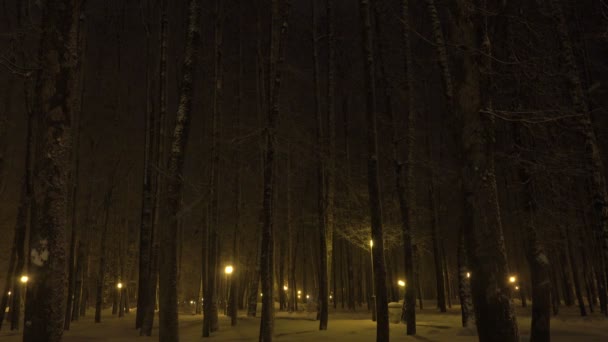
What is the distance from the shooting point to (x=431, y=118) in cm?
2892

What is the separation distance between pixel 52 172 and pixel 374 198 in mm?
7079

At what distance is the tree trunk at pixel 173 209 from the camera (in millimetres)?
9922

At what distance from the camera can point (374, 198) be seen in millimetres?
11414

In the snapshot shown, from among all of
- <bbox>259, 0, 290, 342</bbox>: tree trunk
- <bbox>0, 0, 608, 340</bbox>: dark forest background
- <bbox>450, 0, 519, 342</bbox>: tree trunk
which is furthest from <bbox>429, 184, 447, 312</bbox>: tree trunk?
<bbox>450, 0, 519, 342</bbox>: tree trunk

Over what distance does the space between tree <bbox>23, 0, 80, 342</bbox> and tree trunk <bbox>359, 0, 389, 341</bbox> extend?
21.6 feet

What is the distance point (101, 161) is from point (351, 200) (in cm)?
1461

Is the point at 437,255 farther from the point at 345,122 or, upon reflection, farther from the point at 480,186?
the point at 480,186

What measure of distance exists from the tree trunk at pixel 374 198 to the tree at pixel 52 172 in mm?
6575

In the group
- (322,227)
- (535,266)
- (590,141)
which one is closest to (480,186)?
(535,266)

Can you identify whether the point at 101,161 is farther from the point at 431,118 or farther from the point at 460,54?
the point at 460,54

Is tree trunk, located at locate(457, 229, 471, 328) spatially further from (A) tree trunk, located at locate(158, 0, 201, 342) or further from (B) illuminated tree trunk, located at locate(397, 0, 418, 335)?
(A) tree trunk, located at locate(158, 0, 201, 342)

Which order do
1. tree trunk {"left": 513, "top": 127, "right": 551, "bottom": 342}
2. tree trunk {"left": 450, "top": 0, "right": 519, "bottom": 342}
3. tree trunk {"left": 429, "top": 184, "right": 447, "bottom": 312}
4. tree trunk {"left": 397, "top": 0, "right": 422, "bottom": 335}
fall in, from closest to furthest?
1. tree trunk {"left": 450, "top": 0, "right": 519, "bottom": 342}
2. tree trunk {"left": 513, "top": 127, "right": 551, "bottom": 342}
3. tree trunk {"left": 397, "top": 0, "right": 422, "bottom": 335}
4. tree trunk {"left": 429, "top": 184, "right": 447, "bottom": 312}

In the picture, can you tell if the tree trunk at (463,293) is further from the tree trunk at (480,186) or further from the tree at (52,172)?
the tree at (52,172)

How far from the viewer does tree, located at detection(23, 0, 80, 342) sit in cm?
655
